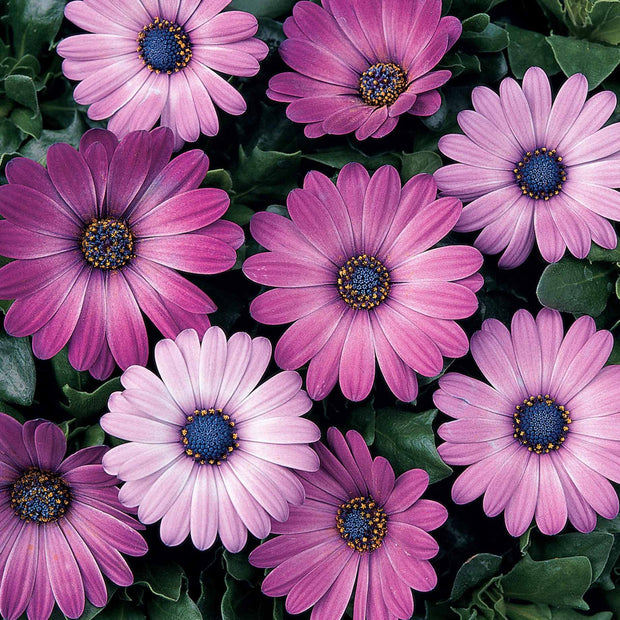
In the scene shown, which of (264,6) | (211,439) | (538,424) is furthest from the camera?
(264,6)

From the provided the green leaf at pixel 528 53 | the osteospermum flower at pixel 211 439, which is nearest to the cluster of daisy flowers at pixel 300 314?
the osteospermum flower at pixel 211 439

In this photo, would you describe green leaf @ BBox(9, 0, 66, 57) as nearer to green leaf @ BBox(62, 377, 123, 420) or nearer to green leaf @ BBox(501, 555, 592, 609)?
green leaf @ BBox(62, 377, 123, 420)

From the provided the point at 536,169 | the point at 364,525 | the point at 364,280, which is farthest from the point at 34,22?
the point at 364,525

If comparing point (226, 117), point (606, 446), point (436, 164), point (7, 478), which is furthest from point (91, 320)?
point (606, 446)

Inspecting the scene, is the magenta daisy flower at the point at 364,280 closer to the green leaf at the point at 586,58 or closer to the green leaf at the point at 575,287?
the green leaf at the point at 575,287

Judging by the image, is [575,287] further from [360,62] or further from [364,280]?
[360,62]

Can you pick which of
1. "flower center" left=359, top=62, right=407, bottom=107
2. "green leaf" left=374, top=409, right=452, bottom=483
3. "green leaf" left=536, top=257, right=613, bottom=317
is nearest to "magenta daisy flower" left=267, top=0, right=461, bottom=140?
"flower center" left=359, top=62, right=407, bottom=107
